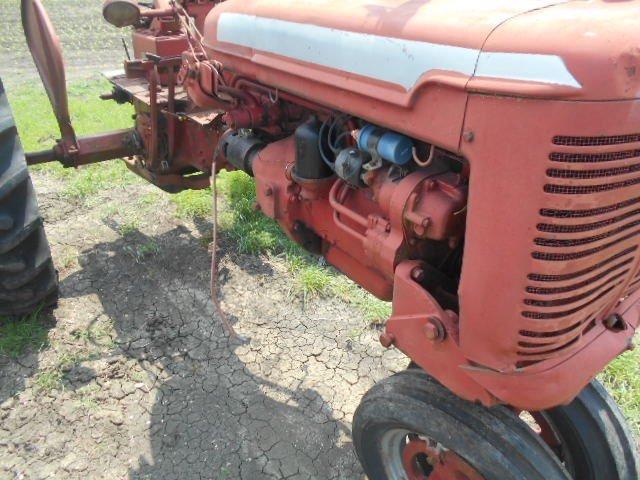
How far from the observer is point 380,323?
2992 mm

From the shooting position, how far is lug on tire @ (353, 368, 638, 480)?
4.85 ft

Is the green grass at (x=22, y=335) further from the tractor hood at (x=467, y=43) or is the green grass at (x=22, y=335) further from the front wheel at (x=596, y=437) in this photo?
the front wheel at (x=596, y=437)

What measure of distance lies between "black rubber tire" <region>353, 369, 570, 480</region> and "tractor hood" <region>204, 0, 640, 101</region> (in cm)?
88

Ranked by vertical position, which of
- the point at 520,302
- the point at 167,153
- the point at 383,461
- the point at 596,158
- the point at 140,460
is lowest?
the point at 140,460

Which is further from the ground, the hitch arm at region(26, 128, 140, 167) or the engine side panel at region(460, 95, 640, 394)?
the engine side panel at region(460, 95, 640, 394)

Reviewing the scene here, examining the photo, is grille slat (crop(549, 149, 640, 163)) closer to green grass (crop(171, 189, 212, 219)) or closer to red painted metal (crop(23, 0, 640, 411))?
red painted metal (crop(23, 0, 640, 411))

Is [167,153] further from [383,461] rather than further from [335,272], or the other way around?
[383,461]

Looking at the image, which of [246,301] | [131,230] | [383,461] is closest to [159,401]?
[246,301]

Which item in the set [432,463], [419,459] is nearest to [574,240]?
[432,463]

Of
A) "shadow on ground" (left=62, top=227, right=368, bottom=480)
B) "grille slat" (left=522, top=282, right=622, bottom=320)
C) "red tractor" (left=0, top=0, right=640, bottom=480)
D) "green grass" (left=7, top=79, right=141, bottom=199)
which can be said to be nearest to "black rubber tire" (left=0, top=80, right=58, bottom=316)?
"red tractor" (left=0, top=0, right=640, bottom=480)

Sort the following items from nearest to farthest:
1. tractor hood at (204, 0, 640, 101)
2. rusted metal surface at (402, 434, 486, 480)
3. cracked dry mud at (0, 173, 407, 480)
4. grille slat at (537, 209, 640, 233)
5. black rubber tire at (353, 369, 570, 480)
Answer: tractor hood at (204, 0, 640, 101), grille slat at (537, 209, 640, 233), black rubber tire at (353, 369, 570, 480), rusted metal surface at (402, 434, 486, 480), cracked dry mud at (0, 173, 407, 480)

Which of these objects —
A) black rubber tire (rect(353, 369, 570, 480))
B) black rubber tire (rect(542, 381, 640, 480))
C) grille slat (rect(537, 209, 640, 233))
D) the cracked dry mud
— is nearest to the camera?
grille slat (rect(537, 209, 640, 233))

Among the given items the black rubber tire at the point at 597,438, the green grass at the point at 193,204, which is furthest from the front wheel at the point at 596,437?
the green grass at the point at 193,204

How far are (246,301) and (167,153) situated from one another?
37.3 inches
